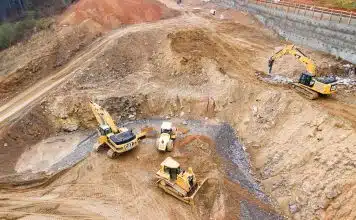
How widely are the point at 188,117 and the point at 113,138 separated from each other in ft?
18.1

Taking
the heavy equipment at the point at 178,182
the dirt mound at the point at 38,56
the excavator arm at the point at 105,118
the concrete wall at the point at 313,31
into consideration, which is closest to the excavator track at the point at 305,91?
the concrete wall at the point at 313,31

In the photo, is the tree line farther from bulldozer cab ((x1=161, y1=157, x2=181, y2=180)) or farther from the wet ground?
bulldozer cab ((x1=161, y1=157, x2=181, y2=180))

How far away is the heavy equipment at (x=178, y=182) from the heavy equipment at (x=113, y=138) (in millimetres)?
2813

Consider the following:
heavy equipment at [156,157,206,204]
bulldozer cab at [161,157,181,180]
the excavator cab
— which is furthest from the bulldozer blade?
the excavator cab

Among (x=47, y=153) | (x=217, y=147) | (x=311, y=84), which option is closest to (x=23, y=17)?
(x=47, y=153)

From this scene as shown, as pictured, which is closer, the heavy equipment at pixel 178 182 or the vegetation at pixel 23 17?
the heavy equipment at pixel 178 182

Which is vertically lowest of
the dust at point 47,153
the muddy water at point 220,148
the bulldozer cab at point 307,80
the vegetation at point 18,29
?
the dust at point 47,153

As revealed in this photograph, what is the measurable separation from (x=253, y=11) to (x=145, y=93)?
55.8ft

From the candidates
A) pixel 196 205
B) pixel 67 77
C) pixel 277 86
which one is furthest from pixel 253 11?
pixel 196 205

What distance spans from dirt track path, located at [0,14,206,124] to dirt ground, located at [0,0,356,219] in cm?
12

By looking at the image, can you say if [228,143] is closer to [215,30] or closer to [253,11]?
[215,30]

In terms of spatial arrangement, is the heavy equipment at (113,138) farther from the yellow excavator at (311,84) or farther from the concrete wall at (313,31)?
the concrete wall at (313,31)

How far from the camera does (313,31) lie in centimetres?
2780

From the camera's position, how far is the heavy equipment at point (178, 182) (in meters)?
16.5
